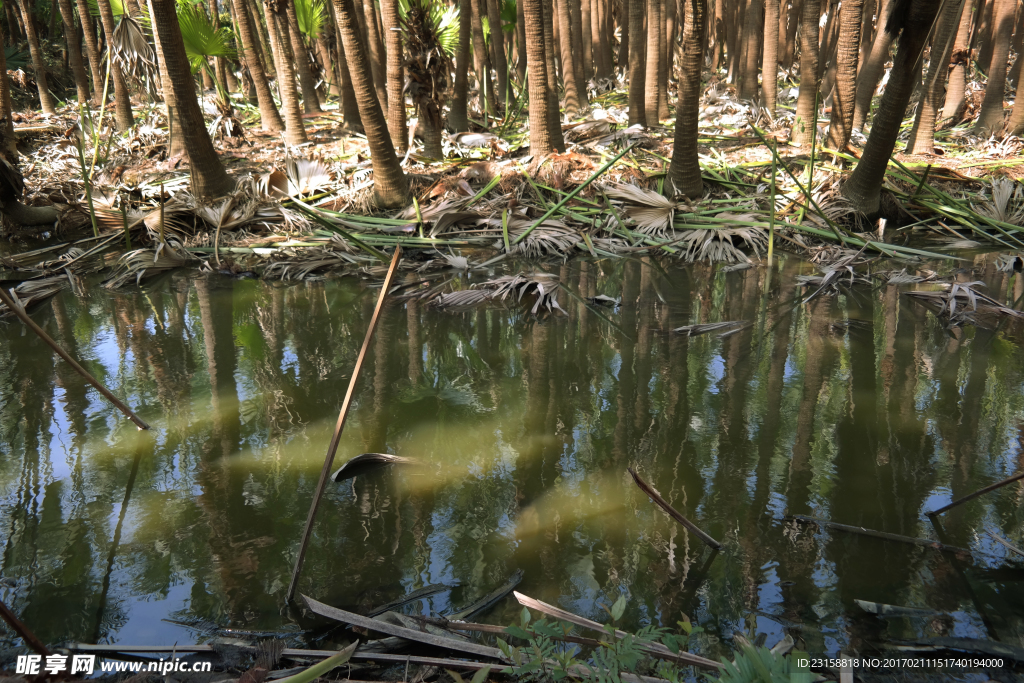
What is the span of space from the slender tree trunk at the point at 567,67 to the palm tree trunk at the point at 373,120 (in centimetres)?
660

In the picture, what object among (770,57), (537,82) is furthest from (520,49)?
(537,82)

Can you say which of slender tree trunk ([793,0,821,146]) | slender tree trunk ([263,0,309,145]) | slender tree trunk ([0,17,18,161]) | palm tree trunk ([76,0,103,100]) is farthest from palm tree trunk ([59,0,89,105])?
slender tree trunk ([793,0,821,146])

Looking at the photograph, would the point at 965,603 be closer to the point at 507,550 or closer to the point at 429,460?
the point at 507,550

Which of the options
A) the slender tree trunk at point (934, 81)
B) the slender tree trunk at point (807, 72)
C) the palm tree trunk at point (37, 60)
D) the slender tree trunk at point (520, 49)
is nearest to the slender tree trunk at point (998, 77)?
the slender tree trunk at point (934, 81)

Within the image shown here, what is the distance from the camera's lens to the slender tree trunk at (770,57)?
40.8 feet

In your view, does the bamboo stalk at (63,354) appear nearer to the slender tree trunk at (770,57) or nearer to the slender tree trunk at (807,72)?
the slender tree trunk at (807,72)

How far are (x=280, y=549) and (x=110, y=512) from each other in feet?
3.42

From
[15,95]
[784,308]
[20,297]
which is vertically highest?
[15,95]

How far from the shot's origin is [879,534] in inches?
118

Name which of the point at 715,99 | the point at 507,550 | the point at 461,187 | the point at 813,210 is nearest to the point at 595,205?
the point at 461,187

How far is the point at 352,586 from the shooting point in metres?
2.83

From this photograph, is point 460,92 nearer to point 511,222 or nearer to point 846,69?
point 511,222

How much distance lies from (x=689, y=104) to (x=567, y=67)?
7.02m

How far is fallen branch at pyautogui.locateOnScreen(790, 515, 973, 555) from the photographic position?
2906 mm
